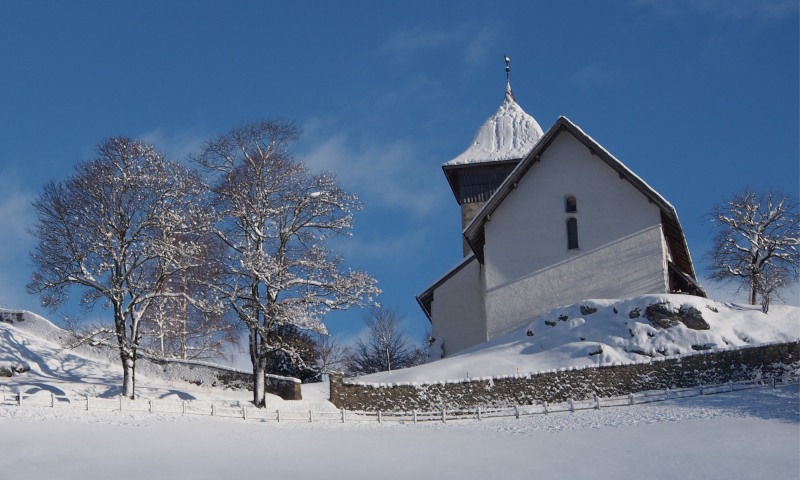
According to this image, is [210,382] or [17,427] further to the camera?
[210,382]

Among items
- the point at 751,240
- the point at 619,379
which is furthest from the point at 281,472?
the point at 751,240

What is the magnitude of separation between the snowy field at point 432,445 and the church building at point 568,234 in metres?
8.81

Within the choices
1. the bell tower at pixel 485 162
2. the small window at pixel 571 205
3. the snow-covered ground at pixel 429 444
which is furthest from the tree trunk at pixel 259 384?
the bell tower at pixel 485 162

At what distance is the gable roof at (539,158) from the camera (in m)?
34.2

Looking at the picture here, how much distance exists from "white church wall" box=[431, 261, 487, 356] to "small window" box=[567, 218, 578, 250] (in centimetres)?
579

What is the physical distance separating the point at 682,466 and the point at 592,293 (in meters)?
17.3

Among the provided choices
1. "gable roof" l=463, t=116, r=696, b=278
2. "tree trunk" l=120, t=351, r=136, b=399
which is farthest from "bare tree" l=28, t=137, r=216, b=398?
"gable roof" l=463, t=116, r=696, b=278

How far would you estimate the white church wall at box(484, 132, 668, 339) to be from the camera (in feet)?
113

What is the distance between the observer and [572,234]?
35.4m

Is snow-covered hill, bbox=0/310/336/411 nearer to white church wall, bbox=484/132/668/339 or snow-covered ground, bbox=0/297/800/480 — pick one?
snow-covered ground, bbox=0/297/800/480

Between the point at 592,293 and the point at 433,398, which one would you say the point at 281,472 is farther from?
the point at 592,293

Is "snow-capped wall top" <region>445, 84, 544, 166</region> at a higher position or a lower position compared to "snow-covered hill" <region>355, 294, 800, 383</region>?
→ higher

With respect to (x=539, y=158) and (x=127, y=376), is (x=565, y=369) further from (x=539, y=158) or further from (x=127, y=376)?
(x=127, y=376)

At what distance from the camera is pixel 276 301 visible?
28.4 metres
